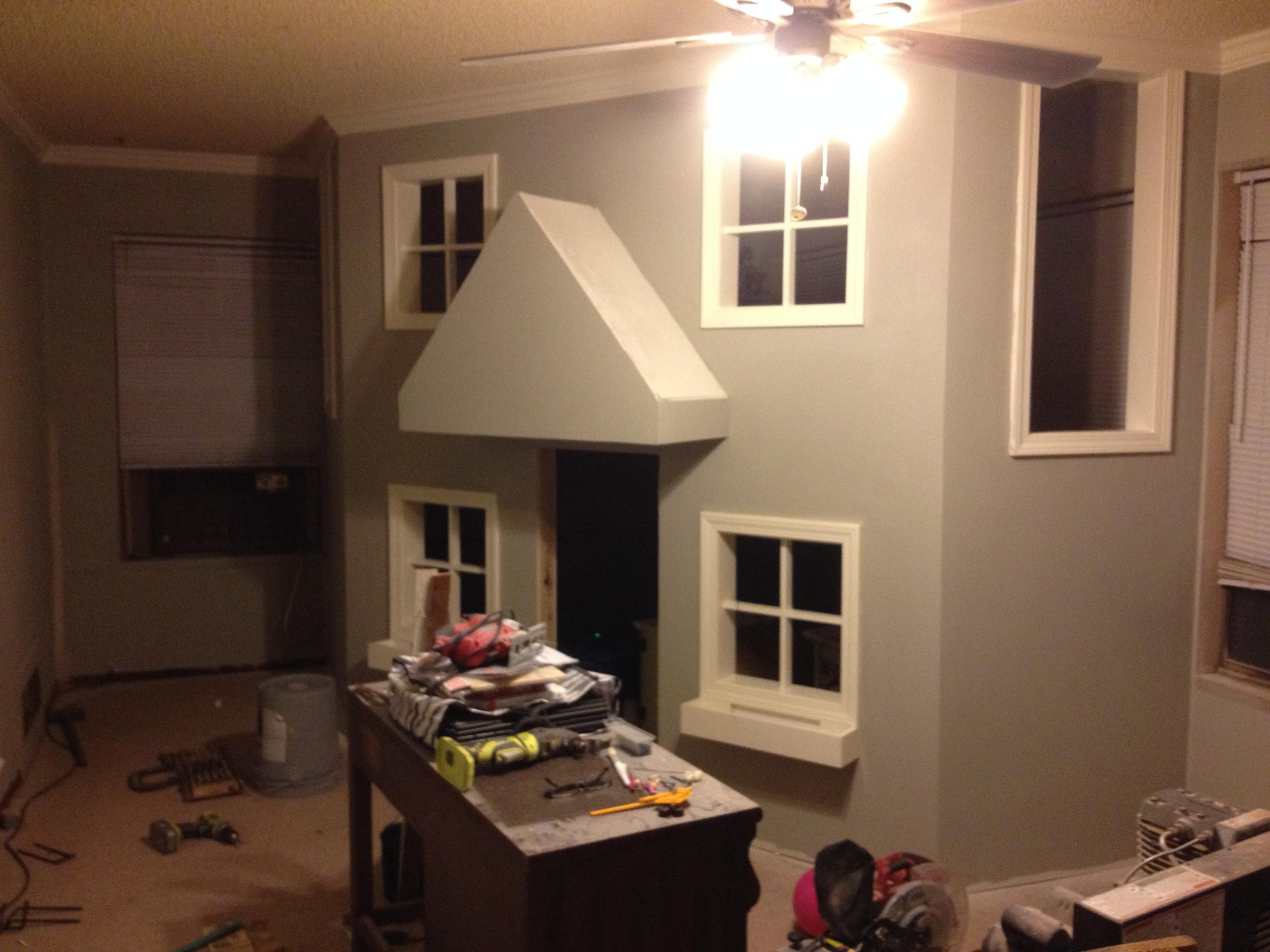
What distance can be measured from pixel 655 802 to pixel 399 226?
330 cm

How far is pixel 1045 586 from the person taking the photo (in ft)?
12.5

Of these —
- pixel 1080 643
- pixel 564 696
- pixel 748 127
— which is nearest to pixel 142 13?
pixel 748 127

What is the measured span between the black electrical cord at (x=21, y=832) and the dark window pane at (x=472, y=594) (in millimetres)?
1893

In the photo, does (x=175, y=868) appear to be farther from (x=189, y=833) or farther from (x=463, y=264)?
(x=463, y=264)

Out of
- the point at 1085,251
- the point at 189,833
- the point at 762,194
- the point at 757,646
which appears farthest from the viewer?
the point at 762,194

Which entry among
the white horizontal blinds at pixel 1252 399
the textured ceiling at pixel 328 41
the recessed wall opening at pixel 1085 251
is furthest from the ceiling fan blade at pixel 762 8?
the white horizontal blinds at pixel 1252 399

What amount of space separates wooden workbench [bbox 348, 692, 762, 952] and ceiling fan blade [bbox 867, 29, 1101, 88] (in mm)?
1700

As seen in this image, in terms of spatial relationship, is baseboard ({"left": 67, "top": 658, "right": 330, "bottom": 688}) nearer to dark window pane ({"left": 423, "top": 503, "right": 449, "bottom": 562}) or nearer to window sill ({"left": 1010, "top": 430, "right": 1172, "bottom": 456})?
dark window pane ({"left": 423, "top": 503, "right": 449, "bottom": 562})

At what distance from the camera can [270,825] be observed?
438 cm

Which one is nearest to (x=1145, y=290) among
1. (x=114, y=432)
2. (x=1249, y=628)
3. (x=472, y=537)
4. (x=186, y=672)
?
(x=1249, y=628)

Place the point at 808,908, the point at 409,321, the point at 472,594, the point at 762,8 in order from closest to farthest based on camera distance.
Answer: the point at 762,8 → the point at 808,908 → the point at 409,321 → the point at 472,594

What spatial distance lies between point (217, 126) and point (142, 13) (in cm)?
174

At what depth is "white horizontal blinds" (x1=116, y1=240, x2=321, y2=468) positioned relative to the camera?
6039mm

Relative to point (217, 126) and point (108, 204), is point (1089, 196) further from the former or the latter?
point (108, 204)
